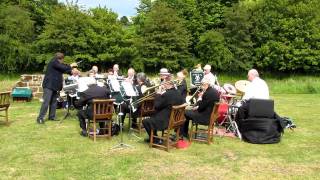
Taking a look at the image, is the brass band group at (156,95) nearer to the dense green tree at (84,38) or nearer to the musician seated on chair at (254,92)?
the musician seated on chair at (254,92)

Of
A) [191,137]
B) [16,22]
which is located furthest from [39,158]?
[16,22]

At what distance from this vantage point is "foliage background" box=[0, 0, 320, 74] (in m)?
30.4

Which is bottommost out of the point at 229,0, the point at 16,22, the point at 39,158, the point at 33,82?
the point at 39,158

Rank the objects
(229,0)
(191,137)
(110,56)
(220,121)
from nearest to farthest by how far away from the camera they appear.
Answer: (191,137) < (220,121) < (110,56) < (229,0)

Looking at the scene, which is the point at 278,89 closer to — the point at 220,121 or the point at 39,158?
the point at 220,121

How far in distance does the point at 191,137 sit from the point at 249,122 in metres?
1.21

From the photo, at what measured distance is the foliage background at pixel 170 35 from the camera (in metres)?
30.4

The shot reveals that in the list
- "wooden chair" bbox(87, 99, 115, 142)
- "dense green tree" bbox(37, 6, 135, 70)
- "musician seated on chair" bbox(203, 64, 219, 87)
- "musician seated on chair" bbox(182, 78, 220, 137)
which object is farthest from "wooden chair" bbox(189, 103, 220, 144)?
"dense green tree" bbox(37, 6, 135, 70)

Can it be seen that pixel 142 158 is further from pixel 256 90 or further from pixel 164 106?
pixel 256 90

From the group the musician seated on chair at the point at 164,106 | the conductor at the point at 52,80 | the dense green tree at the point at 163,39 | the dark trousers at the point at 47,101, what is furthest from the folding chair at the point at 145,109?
the dense green tree at the point at 163,39

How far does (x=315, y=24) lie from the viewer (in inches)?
1291

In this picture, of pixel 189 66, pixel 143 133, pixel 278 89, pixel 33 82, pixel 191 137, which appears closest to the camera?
pixel 191 137

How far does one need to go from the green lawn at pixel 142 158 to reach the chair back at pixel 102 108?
51 centimetres

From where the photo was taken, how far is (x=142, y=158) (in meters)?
6.99
